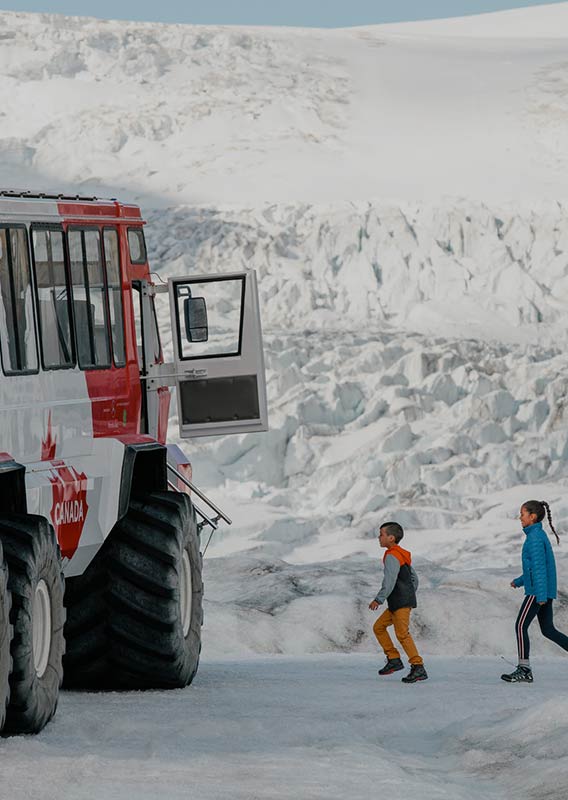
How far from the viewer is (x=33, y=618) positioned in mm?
5348

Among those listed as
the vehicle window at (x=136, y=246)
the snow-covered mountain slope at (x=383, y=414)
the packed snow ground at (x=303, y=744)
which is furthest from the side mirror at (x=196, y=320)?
the snow-covered mountain slope at (x=383, y=414)

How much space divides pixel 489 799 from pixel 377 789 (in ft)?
1.15

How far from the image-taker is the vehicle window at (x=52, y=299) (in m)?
5.88

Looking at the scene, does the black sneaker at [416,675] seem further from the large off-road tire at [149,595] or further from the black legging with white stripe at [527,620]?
the large off-road tire at [149,595]

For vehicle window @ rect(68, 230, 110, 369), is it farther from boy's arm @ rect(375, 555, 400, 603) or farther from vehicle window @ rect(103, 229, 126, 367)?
boy's arm @ rect(375, 555, 400, 603)

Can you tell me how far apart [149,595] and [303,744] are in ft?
5.09

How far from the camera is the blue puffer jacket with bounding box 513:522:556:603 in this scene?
7.29 m

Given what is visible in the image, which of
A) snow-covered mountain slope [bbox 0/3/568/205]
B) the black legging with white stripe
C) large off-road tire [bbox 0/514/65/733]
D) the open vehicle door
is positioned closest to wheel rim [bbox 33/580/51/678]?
large off-road tire [bbox 0/514/65/733]

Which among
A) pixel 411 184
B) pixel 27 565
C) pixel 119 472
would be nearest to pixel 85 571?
pixel 119 472

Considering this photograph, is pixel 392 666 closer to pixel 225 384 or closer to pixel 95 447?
pixel 225 384

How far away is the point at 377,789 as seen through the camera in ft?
14.3

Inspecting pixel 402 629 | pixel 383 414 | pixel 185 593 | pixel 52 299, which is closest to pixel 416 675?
pixel 402 629

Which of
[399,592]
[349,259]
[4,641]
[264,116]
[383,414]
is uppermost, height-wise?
[264,116]

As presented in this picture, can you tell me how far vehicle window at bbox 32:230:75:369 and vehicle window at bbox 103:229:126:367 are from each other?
0.60 meters
